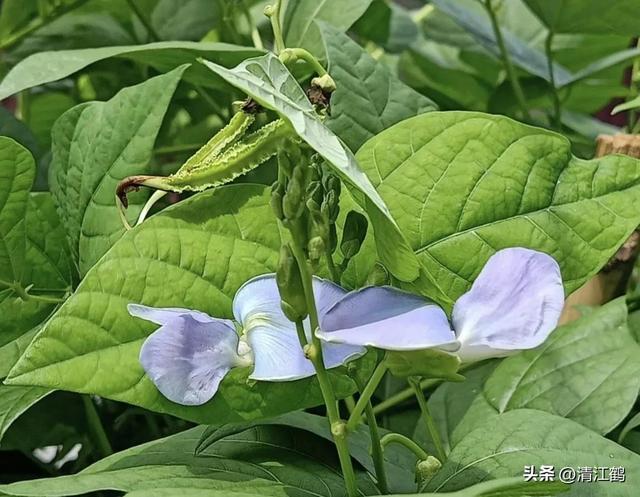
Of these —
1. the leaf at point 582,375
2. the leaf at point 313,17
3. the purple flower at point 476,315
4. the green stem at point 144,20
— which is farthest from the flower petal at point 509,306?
the green stem at point 144,20

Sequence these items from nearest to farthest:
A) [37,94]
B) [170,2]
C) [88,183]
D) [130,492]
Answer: [130,492] → [88,183] → [170,2] → [37,94]

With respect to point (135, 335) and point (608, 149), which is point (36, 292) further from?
point (608, 149)

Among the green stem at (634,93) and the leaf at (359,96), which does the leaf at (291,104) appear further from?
the green stem at (634,93)

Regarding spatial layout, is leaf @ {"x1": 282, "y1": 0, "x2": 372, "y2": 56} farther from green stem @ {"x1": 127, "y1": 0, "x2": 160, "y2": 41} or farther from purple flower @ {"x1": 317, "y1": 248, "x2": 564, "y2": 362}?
purple flower @ {"x1": 317, "y1": 248, "x2": 564, "y2": 362}

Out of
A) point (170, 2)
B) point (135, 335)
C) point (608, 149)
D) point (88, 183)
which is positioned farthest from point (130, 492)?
point (170, 2)

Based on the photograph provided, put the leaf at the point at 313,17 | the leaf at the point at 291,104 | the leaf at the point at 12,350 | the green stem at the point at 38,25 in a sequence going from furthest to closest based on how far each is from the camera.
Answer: the green stem at the point at 38,25 → the leaf at the point at 313,17 → the leaf at the point at 12,350 → the leaf at the point at 291,104

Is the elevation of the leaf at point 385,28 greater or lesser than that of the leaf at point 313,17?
lesser

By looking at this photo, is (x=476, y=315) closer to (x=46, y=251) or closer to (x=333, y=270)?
(x=333, y=270)
